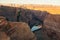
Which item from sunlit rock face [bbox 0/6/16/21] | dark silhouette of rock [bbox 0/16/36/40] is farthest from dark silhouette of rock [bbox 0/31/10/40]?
sunlit rock face [bbox 0/6/16/21]

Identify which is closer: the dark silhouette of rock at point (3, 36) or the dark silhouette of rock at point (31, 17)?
the dark silhouette of rock at point (3, 36)

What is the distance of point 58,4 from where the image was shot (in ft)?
4.93

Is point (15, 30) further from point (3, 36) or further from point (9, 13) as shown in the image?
point (9, 13)

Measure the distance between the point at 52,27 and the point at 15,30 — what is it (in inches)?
12.5

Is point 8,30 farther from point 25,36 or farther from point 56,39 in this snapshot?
point 56,39

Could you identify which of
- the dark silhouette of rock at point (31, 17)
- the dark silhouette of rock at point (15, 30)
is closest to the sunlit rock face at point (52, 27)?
the dark silhouette of rock at point (31, 17)

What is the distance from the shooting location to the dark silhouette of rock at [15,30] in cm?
104

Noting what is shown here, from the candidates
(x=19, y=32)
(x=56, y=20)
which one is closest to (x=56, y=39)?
(x=56, y=20)

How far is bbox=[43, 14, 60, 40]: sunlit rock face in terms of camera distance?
121 cm

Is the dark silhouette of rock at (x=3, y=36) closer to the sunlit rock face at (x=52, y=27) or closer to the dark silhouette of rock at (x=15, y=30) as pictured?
the dark silhouette of rock at (x=15, y=30)

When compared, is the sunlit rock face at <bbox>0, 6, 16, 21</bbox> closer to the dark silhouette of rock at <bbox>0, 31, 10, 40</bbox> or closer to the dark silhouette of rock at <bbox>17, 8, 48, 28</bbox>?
the dark silhouette of rock at <bbox>17, 8, 48, 28</bbox>

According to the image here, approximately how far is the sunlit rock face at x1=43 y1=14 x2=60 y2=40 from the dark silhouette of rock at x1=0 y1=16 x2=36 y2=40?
0.48ft

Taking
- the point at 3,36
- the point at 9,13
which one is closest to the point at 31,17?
the point at 9,13

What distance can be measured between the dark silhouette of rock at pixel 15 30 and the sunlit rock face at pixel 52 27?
148mm
